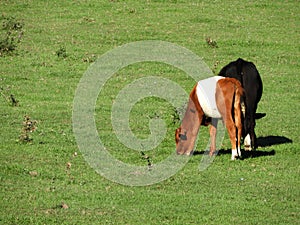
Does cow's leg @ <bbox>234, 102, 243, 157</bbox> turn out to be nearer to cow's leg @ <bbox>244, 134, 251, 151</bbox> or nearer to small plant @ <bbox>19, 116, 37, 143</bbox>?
cow's leg @ <bbox>244, 134, 251, 151</bbox>

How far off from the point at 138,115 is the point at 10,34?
8.92 metres

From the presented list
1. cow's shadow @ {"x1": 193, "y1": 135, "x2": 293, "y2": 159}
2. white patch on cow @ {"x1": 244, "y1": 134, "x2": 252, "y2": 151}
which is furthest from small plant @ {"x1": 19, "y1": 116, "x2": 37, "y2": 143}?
white patch on cow @ {"x1": 244, "y1": 134, "x2": 252, "y2": 151}

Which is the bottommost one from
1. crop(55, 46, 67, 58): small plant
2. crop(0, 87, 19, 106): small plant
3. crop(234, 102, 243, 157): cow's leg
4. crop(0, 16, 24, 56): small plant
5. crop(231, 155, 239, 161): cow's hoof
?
crop(0, 87, 19, 106): small plant

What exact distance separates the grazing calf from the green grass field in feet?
1.24

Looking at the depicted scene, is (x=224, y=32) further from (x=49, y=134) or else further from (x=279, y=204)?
(x=279, y=204)

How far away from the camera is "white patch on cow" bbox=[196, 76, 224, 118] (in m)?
15.2

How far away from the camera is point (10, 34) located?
26.1 metres

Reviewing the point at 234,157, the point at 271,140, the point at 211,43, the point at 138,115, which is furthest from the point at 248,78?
the point at 211,43

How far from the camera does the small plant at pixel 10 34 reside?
80.7 feet

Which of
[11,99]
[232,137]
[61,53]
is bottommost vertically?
[11,99]

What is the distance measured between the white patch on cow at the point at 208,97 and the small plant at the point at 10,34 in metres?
10.8

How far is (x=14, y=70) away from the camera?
2291cm

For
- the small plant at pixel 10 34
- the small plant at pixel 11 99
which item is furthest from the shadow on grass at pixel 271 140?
the small plant at pixel 10 34

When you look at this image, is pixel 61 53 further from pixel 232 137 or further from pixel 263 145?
pixel 232 137
